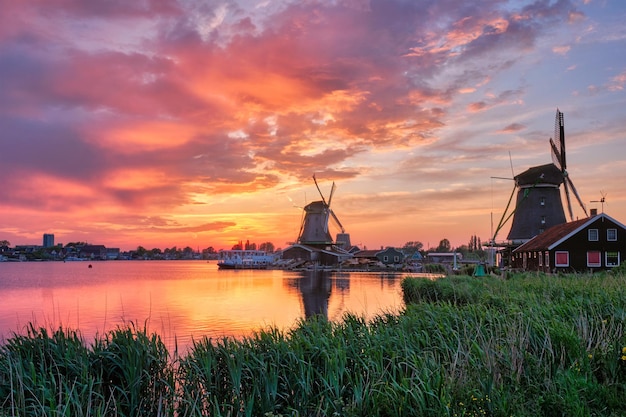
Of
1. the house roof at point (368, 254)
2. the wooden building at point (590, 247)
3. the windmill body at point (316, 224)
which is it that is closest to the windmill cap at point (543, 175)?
the wooden building at point (590, 247)

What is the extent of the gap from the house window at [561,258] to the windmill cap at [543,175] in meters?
15.0

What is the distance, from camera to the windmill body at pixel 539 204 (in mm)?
51375

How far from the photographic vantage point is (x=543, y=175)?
5172 cm

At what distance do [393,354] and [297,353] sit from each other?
160 cm

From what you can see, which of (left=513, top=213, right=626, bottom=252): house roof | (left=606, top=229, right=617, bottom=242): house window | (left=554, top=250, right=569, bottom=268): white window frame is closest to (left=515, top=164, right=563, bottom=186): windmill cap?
(left=513, top=213, right=626, bottom=252): house roof

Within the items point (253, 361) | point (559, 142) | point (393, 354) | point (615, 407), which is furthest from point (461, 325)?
point (559, 142)

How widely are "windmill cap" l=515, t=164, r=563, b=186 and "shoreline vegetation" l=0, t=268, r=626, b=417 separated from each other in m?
45.3

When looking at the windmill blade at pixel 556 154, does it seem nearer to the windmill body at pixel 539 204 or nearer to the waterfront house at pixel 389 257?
the windmill body at pixel 539 204

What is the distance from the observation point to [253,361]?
8461 millimetres

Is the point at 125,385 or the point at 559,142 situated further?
the point at 559,142

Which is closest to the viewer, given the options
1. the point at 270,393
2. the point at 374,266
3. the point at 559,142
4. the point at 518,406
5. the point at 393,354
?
the point at 518,406

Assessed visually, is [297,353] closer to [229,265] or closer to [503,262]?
[503,262]

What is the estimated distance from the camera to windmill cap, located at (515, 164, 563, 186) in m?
51.8

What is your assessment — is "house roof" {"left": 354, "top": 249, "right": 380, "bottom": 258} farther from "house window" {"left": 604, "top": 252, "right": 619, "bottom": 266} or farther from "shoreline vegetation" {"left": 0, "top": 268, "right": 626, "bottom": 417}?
"shoreline vegetation" {"left": 0, "top": 268, "right": 626, "bottom": 417}
